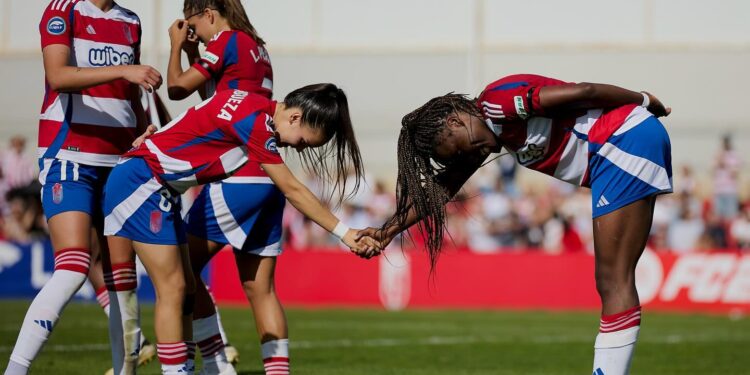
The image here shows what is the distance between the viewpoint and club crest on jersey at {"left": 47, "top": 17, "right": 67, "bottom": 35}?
6840 mm

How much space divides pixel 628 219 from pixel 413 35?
74.6ft

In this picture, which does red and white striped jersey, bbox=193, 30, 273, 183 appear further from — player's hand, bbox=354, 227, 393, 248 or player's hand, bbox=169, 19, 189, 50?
player's hand, bbox=354, 227, 393, 248

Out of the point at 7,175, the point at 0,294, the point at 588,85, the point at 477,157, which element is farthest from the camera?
the point at 7,175

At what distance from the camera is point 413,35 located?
2856 centimetres

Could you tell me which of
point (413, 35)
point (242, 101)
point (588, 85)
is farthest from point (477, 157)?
point (413, 35)

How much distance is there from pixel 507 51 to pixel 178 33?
2124 cm

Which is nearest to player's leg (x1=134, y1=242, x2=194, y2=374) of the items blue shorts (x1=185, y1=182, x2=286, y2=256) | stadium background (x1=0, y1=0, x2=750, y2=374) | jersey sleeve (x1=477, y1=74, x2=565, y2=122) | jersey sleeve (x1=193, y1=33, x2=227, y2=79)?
blue shorts (x1=185, y1=182, x2=286, y2=256)

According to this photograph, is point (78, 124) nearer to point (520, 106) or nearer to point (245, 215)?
point (245, 215)

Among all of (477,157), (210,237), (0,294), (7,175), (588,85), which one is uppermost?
(588,85)

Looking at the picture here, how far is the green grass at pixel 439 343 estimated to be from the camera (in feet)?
31.4

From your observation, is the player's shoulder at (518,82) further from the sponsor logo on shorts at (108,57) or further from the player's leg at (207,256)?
the sponsor logo on shorts at (108,57)

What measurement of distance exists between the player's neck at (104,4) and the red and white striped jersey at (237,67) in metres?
0.63

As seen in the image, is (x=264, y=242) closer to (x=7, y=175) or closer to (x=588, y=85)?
(x=588, y=85)

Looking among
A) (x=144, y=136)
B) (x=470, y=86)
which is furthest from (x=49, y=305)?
(x=470, y=86)
